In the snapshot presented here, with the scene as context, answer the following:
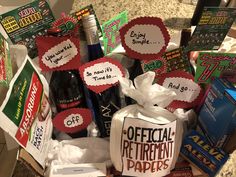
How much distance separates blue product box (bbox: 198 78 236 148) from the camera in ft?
1.92

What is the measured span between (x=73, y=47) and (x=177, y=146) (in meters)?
0.35

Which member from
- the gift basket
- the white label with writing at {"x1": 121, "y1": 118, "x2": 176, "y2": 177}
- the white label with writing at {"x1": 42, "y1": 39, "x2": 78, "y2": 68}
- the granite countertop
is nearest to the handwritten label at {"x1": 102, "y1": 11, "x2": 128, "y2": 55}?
the gift basket

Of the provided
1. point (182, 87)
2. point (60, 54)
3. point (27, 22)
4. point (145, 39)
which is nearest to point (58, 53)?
point (60, 54)

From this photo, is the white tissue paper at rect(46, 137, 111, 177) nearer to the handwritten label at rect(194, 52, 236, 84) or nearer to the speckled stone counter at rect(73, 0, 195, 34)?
the handwritten label at rect(194, 52, 236, 84)

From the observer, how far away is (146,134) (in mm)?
620

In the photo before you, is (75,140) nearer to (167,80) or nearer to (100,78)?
(100,78)

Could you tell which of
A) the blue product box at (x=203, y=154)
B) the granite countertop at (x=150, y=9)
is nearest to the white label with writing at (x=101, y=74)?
the blue product box at (x=203, y=154)

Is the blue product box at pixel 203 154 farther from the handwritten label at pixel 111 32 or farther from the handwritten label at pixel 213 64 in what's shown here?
the handwritten label at pixel 111 32

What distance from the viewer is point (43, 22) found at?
71 centimetres

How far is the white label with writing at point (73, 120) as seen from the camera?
2.50 feet

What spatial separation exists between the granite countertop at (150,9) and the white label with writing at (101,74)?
600 mm

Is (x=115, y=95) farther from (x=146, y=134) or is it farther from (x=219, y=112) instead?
(x=219, y=112)

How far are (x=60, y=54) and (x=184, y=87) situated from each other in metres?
0.33

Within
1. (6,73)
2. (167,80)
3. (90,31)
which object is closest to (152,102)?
(167,80)
